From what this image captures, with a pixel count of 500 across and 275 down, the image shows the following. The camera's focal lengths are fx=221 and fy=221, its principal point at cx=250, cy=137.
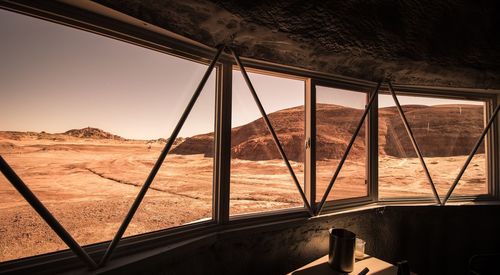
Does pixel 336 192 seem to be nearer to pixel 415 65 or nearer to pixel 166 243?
pixel 415 65

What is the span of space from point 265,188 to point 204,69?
193 inches

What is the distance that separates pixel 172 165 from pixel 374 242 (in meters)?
2.36

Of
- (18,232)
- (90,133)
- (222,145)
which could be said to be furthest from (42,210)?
(222,145)

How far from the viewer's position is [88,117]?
1577 millimetres

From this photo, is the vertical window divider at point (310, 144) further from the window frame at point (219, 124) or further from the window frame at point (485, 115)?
the window frame at point (485, 115)

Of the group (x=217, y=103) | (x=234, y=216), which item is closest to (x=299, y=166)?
(x=234, y=216)

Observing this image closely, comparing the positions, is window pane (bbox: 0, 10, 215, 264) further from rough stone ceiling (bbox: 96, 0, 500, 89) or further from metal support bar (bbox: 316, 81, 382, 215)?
metal support bar (bbox: 316, 81, 382, 215)

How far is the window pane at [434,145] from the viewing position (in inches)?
108

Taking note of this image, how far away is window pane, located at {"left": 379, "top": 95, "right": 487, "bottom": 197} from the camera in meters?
2.74

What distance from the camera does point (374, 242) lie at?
236cm

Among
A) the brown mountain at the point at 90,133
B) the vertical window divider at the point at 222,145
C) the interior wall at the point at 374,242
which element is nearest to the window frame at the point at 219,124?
the vertical window divider at the point at 222,145

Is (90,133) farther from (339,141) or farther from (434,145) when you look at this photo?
(434,145)

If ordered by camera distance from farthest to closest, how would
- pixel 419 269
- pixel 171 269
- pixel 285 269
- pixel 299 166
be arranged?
pixel 419 269 < pixel 299 166 < pixel 285 269 < pixel 171 269

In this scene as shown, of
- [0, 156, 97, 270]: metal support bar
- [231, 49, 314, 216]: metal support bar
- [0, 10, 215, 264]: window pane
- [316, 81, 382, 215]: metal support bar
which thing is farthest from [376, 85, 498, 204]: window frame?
[0, 156, 97, 270]: metal support bar
